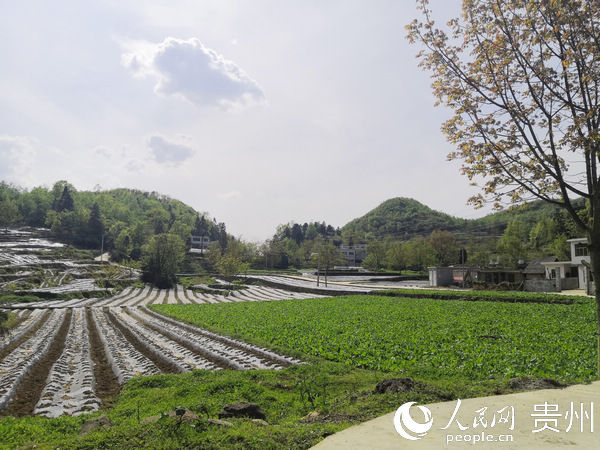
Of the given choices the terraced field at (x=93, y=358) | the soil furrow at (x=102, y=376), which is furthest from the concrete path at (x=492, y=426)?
the soil furrow at (x=102, y=376)

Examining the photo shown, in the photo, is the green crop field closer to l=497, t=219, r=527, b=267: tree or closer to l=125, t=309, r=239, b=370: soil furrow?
l=125, t=309, r=239, b=370: soil furrow

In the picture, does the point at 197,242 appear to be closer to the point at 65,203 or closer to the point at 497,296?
the point at 65,203

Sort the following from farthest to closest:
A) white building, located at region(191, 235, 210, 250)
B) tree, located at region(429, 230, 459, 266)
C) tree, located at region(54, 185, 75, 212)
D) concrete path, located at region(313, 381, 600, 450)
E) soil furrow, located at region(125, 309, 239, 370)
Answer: white building, located at region(191, 235, 210, 250)
tree, located at region(54, 185, 75, 212)
tree, located at region(429, 230, 459, 266)
soil furrow, located at region(125, 309, 239, 370)
concrete path, located at region(313, 381, 600, 450)

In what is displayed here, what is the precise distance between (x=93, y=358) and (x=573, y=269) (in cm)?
4533

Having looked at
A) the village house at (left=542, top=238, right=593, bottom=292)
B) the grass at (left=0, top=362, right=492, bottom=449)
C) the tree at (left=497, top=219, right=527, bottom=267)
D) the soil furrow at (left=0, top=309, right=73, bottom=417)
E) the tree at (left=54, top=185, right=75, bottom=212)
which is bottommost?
the soil furrow at (left=0, top=309, right=73, bottom=417)

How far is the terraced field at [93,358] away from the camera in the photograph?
28.8ft

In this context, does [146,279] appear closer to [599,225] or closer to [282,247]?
[282,247]

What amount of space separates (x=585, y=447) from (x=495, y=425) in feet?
3.04

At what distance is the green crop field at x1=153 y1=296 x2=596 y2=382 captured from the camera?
922 cm

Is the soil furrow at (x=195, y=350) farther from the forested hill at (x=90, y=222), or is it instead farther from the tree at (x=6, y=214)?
the tree at (x=6, y=214)

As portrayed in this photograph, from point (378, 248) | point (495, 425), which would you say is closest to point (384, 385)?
point (495, 425)

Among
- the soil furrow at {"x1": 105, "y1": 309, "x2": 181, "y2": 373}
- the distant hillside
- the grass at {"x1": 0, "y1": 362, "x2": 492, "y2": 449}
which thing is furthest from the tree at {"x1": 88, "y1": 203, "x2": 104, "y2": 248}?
the grass at {"x1": 0, "y1": 362, "x2": 492, "y2": 449}

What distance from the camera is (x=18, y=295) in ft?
124

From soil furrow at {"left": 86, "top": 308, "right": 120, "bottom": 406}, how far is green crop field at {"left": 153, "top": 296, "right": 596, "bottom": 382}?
505cm
